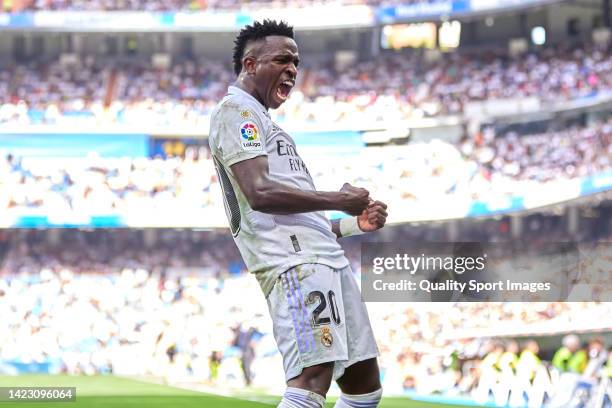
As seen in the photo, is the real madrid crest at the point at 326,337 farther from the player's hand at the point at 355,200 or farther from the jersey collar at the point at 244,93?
the jersey collar at the point at 244,93

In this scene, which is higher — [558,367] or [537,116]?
[537,116]

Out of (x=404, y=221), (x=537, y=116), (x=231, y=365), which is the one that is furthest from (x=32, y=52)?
(x=231, y=365)

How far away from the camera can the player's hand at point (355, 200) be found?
3.85 metres

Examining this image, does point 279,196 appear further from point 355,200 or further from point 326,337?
point 326,337

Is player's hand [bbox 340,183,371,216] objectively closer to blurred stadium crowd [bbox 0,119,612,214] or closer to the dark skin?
the dark skin

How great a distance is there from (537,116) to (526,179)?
4189 millimetres

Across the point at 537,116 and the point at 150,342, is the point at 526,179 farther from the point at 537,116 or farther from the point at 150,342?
the point at 150,342

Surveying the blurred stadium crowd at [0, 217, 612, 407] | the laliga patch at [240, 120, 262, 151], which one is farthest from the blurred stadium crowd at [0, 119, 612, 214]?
the laliga patch at [240, 120, 262, 151]

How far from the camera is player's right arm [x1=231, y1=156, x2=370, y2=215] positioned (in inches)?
151

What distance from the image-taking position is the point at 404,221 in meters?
28.6

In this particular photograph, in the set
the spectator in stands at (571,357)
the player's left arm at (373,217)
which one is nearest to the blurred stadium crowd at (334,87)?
the spectator in stands at (571,357)

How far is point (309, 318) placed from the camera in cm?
387

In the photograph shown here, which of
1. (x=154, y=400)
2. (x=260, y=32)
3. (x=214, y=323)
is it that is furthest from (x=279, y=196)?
(x=214, y=323)

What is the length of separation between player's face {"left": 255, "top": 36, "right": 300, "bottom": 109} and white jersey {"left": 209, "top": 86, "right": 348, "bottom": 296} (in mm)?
82
